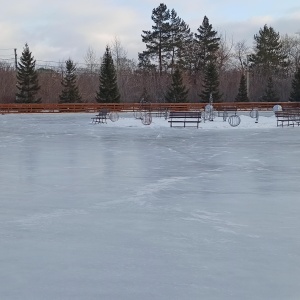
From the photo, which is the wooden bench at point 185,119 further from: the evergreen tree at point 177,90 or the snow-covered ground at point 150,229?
the evergreen tree at point 177,90

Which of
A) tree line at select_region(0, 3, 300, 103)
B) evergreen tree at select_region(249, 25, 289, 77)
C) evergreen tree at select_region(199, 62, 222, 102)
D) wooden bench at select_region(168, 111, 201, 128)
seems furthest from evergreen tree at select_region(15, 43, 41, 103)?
evergreen tree at select_region(249, 25, 289, 77)

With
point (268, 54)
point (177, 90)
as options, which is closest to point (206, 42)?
point (268, 54)

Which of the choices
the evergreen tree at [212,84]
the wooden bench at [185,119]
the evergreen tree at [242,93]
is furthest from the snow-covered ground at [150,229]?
the evergreen tree at [242,93]

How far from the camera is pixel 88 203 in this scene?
764cm

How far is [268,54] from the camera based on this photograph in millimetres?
74562

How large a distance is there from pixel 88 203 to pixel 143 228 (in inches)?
67.8

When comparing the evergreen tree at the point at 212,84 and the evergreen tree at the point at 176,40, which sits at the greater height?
the evergreen tree at the point at 176,40

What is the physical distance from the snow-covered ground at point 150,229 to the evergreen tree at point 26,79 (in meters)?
43.2

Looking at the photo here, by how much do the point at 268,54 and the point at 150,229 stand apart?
72124 millimetres

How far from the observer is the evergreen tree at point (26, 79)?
54375 millimetres

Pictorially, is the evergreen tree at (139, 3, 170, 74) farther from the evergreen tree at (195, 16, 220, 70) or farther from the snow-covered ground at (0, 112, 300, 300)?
the snow-covered ground at (0, 112, 300, 300)

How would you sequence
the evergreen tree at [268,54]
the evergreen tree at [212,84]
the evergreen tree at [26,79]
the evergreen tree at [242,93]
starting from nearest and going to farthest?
1. the evergreen tree at [26,79]
2. the evergreen tree at [212,84]
3. the evergreen tree at [242,93]
4. the evergreen tree at [268,54]

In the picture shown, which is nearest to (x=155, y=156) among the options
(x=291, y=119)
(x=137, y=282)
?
(x=137, y=282)

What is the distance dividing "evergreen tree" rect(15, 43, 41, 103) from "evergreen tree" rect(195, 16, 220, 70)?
84.6 ft
